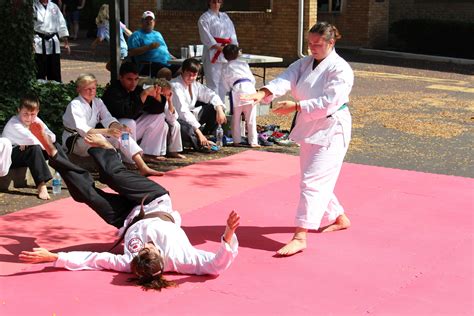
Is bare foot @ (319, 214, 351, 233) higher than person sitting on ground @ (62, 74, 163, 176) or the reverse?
the reverse

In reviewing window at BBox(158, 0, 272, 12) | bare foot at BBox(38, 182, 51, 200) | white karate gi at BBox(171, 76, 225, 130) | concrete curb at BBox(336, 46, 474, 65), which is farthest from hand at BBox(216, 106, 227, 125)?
concrete curb at BBox(336, 46, 474, 65)

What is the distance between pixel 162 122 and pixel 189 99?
0.96 m

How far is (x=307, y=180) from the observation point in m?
6.26

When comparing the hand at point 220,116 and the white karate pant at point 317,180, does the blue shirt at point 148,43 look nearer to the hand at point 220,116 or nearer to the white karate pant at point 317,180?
the hand at point 220,116

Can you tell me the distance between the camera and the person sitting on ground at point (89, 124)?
8094mm

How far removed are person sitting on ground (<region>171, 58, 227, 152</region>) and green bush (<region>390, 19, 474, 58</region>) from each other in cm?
1438

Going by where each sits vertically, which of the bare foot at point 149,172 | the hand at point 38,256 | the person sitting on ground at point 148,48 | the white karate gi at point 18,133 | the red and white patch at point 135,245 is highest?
the person sitting on ground at point 148,48

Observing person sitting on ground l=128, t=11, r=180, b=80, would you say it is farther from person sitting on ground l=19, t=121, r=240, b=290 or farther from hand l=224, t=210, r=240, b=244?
hand l=224, t=210, r=240, b=244

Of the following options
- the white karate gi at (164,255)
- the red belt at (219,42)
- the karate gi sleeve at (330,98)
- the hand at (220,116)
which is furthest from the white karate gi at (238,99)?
the white karate gi at (164,255)

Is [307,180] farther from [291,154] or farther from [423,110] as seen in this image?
[423,110]

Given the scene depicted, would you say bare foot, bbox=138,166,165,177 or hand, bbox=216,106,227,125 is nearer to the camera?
bare foot, bbox=138,166,165,177

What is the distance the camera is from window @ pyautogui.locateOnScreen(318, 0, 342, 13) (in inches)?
959

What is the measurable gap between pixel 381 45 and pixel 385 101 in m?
10.2

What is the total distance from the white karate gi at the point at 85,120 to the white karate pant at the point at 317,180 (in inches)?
110
